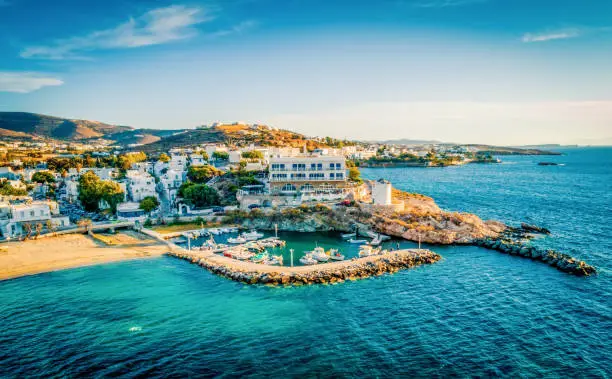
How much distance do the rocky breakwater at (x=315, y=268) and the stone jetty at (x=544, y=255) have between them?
25.2 feet

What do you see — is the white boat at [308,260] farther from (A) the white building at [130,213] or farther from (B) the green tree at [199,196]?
(A) the white building at [130,213]

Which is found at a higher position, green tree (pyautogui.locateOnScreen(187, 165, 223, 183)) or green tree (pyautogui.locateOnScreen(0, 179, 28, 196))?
green tree (pyautogui.locateOnScreen(187, 165, 223, 183))

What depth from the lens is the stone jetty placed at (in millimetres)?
35469

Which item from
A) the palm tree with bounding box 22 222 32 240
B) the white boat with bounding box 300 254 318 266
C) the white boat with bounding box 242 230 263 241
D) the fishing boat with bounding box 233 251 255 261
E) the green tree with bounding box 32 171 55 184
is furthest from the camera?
the green tree with bounding box 32 171 55 184

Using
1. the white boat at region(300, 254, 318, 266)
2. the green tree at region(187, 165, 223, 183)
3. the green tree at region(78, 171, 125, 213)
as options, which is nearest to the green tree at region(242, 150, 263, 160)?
the green tree at region(187, 165, 223, 183)

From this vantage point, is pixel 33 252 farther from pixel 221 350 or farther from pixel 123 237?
pixel 221 350

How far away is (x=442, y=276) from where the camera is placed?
35500mm

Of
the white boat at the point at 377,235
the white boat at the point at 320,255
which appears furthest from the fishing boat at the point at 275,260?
the white boat at the point at 377,235

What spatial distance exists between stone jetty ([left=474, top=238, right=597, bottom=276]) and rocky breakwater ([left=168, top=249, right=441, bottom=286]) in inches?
302

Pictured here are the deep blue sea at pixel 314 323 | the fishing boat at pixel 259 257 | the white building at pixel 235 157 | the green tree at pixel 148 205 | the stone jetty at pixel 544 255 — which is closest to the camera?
the deep blue sea at pixel 314 323

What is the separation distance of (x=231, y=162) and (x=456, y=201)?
49.5 m

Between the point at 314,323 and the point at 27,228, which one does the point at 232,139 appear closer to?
the point at 27,228

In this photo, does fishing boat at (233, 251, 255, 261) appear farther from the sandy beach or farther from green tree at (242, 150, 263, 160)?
green tree at (242, 150, 263, 160)

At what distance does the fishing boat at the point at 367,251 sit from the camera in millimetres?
40812
